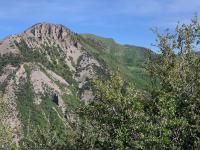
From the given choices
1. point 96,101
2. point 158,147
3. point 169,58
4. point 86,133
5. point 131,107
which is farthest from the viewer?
point 86,133

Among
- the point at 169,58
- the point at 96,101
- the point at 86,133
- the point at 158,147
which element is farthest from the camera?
the point at 86,133

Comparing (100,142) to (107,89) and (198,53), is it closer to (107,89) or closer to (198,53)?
(107,89)

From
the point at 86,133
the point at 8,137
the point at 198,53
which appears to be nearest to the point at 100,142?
the point at 86,133

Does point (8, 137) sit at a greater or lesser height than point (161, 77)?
Result: lesser

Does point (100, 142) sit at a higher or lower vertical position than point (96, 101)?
lower

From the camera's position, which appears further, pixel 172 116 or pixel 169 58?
pixel 169 58

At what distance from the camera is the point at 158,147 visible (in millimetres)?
39000

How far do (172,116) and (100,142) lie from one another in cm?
1035

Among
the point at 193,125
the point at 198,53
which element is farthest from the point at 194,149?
the point at 198,53

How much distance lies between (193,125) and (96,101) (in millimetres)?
10177

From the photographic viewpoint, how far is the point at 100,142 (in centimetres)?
4800

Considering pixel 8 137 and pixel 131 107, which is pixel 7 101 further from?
pixel 131 107

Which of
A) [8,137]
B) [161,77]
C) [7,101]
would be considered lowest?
[8,137]

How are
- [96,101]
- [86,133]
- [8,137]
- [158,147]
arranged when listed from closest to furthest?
[158,147], [96,101], [86,133], [8,137]
